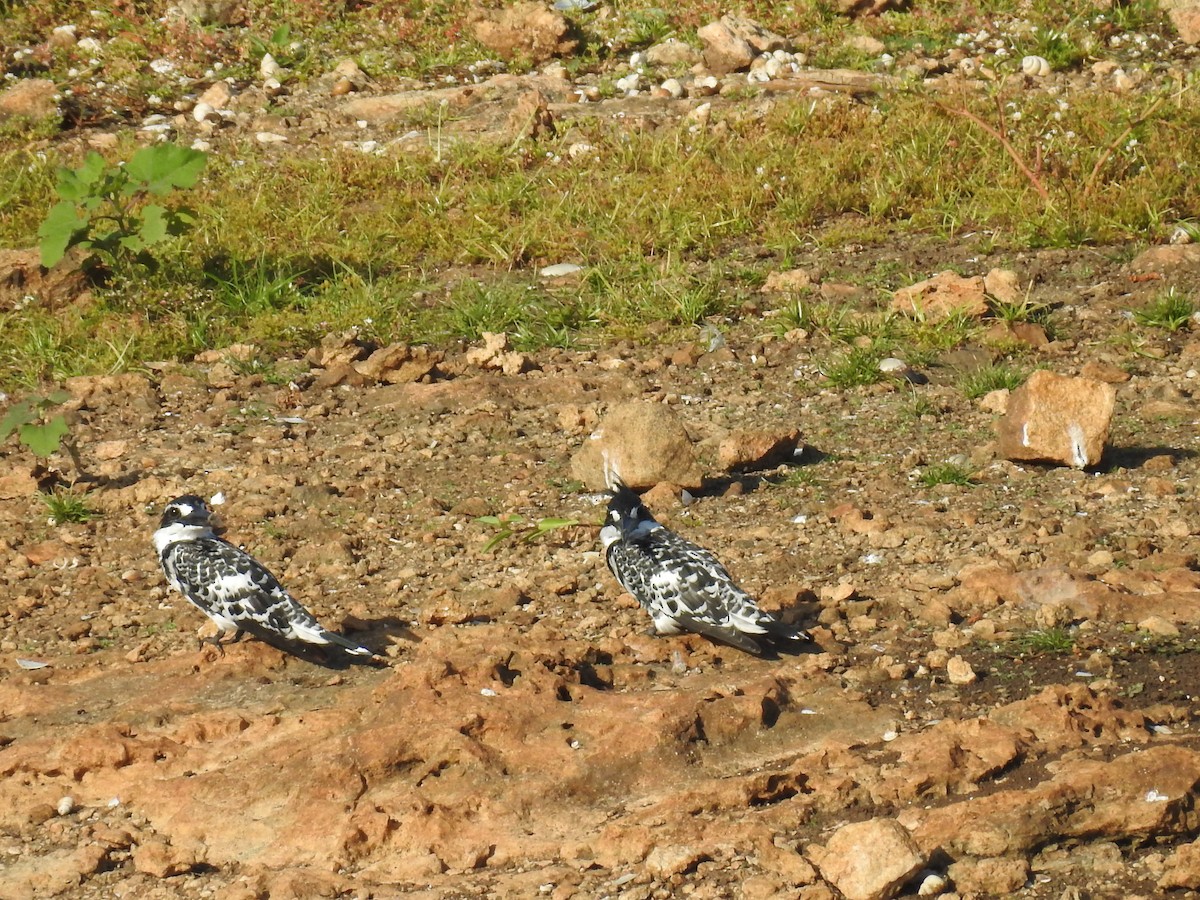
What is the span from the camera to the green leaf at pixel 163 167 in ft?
27.2

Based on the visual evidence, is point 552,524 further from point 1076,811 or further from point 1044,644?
point 1076,811

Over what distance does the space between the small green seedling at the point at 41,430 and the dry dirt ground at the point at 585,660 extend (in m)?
0.19

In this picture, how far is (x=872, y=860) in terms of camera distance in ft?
11.9

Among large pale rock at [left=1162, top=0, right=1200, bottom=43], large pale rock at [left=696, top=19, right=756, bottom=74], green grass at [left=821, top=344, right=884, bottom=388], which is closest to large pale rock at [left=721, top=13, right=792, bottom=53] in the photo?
large pale rock at [left=696, top=19, right=756, bottom=74]

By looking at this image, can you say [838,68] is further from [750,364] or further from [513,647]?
[513,647]

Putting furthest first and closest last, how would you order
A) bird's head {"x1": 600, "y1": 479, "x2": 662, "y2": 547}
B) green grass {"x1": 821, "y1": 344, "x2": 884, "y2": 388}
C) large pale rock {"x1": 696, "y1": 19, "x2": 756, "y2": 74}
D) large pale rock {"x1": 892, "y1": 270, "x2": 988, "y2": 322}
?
large pale rock {"x1": 696, "y1": 19, "x2": 756, "y2": 74} → large pale rock {"x1": 892, "y1": 270, "x2": 988, "y2": 322} → green grass {"x1": 821, "y1": 344, "x2": 884, "y2": 388} → bird's head {"x1": 600, "y1": 479, "x2": 662, "y2": 547}

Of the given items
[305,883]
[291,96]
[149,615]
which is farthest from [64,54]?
[305,883]

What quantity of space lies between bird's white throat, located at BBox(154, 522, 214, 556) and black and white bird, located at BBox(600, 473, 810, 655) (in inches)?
59.0

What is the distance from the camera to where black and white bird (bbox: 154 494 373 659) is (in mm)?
5059

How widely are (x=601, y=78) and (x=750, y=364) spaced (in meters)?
4.42

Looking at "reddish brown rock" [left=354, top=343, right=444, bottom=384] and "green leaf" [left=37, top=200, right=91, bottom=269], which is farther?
"green leaf" [left=37, top=200, right=91, bottom=269]

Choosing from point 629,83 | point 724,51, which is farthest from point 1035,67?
point 629,83

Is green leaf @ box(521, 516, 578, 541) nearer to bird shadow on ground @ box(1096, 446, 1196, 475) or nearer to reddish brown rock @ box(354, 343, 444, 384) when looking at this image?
reddish brown rock @ box(354, 343, 444, 384)

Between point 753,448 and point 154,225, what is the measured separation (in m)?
3.64
